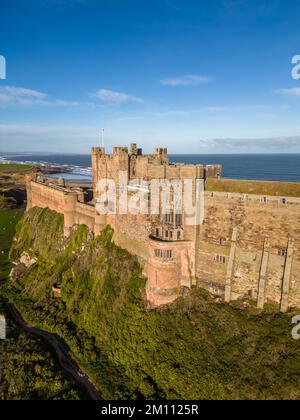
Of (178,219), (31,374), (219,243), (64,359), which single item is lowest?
(64,359)

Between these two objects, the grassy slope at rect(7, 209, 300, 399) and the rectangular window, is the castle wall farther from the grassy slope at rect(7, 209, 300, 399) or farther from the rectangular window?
the grassy slope at rect(7, 209, 300, 399)

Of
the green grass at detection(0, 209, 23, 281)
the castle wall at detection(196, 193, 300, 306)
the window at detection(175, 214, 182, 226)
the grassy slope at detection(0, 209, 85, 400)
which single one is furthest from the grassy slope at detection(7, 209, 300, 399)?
the green grass at detection(0, 209, 23, 281)

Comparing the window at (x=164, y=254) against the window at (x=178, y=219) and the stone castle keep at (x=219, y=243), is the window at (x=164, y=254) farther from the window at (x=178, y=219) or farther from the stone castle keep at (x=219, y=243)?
the window at (x=178, y=219)

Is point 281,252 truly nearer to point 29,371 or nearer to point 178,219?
point 178,219

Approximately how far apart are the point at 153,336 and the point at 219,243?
39.4 ft

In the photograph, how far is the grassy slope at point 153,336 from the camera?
2405 cm

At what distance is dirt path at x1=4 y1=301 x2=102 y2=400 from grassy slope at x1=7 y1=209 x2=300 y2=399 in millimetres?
899

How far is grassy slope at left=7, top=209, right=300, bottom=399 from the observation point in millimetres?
24050

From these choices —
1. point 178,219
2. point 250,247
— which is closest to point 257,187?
point 250,247

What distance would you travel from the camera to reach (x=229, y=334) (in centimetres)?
2725

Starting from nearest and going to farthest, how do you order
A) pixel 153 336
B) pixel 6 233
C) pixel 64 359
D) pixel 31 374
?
pixel 31 374 < pixel 153 336 < pixel 64 359 < pixel 6 233

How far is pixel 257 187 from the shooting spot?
2997 cm

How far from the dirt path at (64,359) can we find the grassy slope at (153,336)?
90 cm

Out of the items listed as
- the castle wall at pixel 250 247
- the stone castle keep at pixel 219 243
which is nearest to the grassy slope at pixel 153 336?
the stone castle keep at pixel 219 243
